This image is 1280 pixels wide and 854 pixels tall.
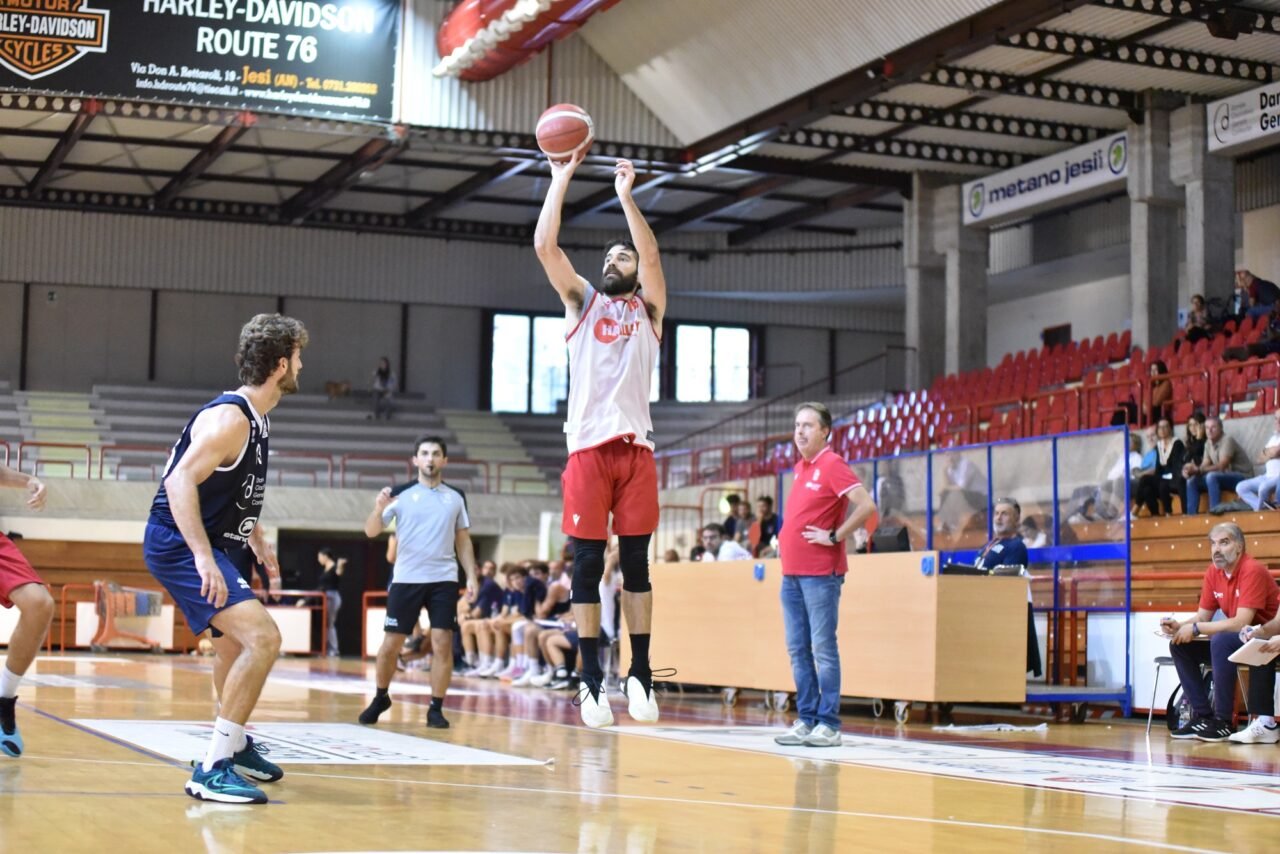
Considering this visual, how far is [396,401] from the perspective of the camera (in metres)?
35.8

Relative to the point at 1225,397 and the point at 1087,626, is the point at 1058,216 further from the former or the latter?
the point at 1087,626

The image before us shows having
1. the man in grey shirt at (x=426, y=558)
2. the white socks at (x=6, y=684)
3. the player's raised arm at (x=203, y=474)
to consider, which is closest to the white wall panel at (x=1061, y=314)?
the man in grey shirt at (x=426, y=558)

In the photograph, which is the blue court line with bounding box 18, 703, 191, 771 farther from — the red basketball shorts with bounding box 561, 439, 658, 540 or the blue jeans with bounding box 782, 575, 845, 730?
the blue jeans with bounding box 782, 575, 845, 730

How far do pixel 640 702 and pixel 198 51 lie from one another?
17.3m

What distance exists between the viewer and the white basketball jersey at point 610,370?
736cm

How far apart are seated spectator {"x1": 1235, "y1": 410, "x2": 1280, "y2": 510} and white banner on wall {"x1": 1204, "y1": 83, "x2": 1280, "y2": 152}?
7943mm

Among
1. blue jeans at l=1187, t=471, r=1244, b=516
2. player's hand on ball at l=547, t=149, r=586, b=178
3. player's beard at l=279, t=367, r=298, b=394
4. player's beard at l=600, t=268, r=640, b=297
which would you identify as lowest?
player's beard at l=279, t=367, r=298, b=394

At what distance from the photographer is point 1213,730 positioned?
1113 centimetres

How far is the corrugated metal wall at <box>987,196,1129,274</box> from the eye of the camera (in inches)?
1140

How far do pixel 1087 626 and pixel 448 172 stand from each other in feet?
65.8

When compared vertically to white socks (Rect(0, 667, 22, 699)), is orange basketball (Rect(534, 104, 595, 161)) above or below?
above

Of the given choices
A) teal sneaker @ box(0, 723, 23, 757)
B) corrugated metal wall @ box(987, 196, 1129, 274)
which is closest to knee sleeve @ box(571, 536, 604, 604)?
teal sneaker @ box(0, 723, 23, 757)

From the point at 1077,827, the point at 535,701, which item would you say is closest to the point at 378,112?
the point at 535,701

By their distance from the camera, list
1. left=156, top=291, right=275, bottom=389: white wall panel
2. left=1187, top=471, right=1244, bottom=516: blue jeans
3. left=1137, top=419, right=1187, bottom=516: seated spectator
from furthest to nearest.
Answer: left=156, top=291, right=275, bottom=389: white wall panel
left=1137, top=419, right=1187, bottom=516: seated spectator
left=1187, top=471, right=1244, bottom=516: blue jeans
